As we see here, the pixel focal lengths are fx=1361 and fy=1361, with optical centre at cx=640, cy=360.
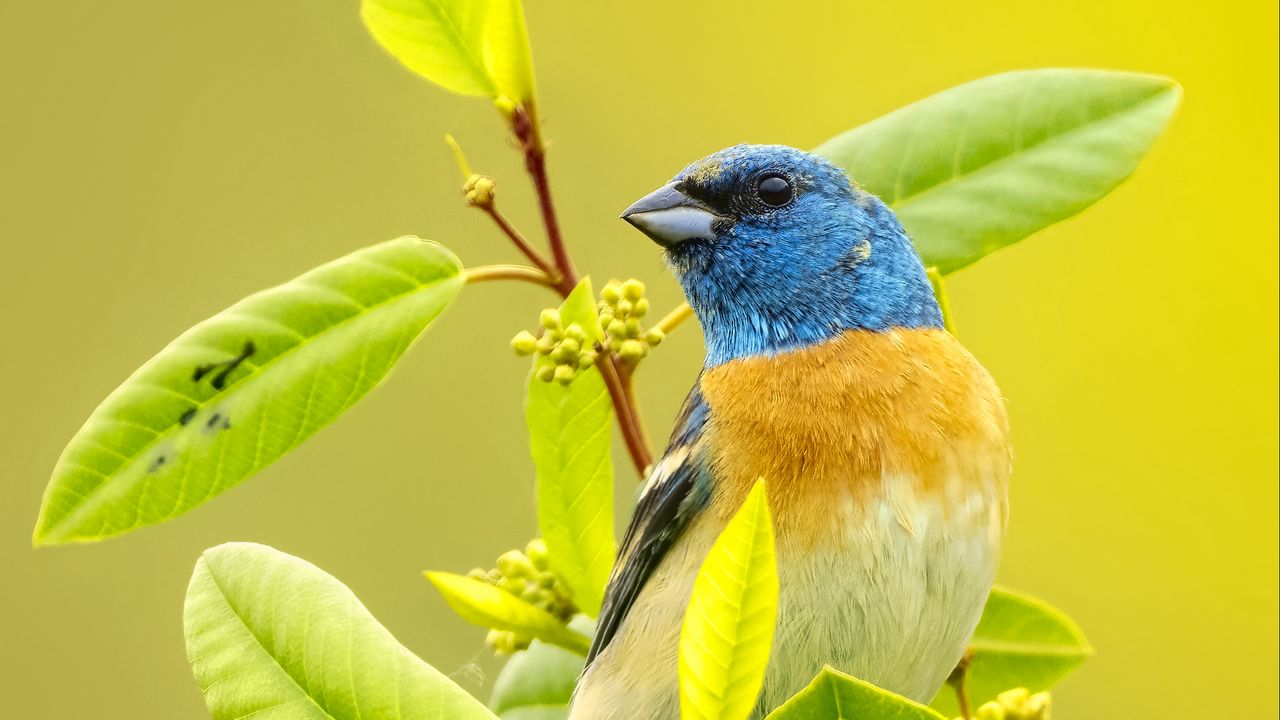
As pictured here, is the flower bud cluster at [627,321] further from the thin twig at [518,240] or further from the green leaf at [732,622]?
the green leaf at [732,622]

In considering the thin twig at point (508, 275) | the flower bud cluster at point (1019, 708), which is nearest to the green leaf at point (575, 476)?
the thin twig at point (508, 275)

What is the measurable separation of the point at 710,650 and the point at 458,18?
75 cm

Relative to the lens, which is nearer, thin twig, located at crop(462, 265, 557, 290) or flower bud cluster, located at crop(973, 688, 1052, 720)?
flower bud cluster, located at crop(973, 688, 1052, 720)

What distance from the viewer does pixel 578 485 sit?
4.81 feet

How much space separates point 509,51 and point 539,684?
786 millimetres

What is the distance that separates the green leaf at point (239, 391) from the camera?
132 cm

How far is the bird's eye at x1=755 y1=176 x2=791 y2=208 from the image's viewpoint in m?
1.78

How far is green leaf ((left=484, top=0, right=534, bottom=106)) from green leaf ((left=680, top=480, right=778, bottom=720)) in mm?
625

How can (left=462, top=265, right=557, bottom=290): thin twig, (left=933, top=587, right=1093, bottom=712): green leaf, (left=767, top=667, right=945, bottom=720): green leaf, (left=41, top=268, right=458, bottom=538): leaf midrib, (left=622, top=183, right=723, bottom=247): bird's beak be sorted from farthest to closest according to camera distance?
(left=622, top=183, right=723, bottom=247): bird's beak, (left=933, top=587, right=1093, bottom=712): green leaf, (left=462, top=265, right=557, bottom=290): thin twig, (left=41, top=268, right=458, bottom=538): leaf midrib, (left=767, top=667, right=945, bottom=720): green leaf

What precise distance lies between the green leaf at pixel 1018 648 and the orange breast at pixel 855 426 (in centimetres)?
15

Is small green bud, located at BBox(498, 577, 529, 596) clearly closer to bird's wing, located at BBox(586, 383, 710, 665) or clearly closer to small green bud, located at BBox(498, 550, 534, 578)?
small green bud, located at BBox(498, 550, 534, 578)

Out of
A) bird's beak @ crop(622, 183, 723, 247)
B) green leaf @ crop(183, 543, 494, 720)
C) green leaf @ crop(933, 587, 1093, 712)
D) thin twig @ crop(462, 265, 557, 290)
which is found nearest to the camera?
green leaf @ crop(183, 543, 494, 720)

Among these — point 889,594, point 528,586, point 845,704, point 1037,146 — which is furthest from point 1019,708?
point 1037,146

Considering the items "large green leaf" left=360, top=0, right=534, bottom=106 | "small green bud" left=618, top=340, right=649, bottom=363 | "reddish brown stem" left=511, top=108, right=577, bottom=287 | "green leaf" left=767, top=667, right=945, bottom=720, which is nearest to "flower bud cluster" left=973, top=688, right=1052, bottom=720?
"green leaf" left=767, top=667, right=945, bottom=720
